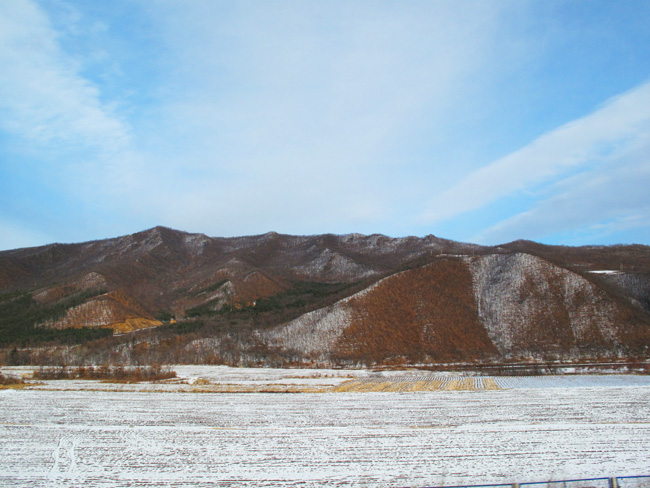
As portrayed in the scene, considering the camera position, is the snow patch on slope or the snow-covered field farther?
the snow patch on slope

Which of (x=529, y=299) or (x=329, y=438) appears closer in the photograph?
(x=329, y=438)

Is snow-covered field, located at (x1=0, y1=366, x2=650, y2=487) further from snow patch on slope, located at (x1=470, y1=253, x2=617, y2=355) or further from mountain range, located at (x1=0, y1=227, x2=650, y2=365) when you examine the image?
snow patch on slope, located at (x1=470, y1=253, x2=617, y2=355)

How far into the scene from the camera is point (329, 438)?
1384 cm

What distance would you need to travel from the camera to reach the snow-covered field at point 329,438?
35.6 ft

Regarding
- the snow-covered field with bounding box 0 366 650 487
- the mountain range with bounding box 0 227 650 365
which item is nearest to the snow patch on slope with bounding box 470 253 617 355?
the mountain range with bounding box 0 227 650 365

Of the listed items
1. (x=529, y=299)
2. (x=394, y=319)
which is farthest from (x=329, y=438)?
(x=529, y=299)

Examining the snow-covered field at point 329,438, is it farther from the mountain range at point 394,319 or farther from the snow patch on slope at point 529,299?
the snow patch on slope at point 529,299

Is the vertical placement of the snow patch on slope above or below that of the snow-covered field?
above

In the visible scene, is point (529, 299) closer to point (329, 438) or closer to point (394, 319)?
point (394, 319)

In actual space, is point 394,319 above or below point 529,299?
below

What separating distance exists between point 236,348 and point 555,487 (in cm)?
4184

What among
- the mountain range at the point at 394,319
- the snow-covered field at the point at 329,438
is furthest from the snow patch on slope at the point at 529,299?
the snow-covered field at the point at 329,438

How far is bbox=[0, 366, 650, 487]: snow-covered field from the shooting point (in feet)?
35.6

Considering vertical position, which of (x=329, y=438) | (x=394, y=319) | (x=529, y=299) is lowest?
(x=329, y=438)
